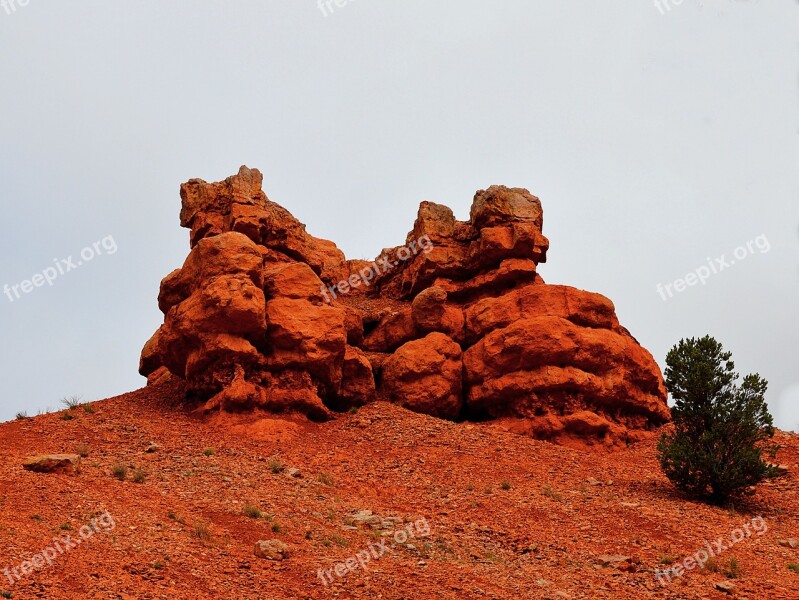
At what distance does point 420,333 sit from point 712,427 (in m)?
12.9

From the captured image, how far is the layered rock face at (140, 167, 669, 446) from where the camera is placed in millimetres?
25391

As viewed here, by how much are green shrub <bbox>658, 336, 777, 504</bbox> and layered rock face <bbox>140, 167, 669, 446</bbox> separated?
5066mm

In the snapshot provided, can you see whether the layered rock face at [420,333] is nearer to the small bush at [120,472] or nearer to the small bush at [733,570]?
the small bush at [120,472]

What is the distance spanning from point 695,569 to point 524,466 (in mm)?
7943

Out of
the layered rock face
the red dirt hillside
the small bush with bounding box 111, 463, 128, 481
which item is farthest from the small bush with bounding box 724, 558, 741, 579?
the small bush with bounding box 111, 463, 128, 481

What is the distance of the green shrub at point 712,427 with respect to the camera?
20.0m

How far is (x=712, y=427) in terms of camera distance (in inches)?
822

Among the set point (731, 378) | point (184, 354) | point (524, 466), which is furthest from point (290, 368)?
point (731, 378)

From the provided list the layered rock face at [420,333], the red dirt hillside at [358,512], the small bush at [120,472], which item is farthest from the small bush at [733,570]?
the small bush at [120,472]

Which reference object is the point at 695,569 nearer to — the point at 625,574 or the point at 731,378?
the point at 625,574

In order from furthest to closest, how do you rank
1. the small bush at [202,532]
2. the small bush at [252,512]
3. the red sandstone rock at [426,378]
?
the red sandstone rock at [426,378] < the small bush at [252,512] < the small bush at [202,532]

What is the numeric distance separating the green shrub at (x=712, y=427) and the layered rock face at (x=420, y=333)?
16.6ft

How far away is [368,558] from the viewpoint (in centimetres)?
1404

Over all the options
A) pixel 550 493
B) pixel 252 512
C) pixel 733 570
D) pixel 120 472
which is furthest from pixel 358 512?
pixel 733 570
